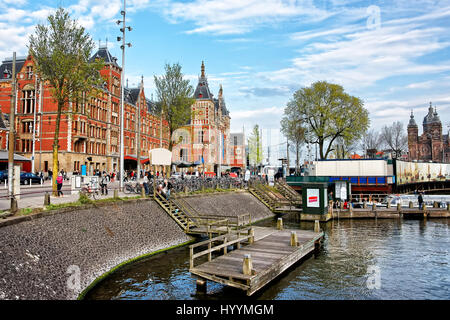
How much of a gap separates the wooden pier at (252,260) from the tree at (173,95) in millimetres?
20628

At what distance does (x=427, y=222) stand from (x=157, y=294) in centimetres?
3046

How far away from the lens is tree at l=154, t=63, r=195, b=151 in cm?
3830

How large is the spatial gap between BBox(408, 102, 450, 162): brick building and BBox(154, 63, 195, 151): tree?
136 metres

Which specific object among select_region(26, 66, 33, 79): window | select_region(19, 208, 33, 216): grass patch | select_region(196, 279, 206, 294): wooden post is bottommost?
select_region(196, 279, 206, 294): wooden post

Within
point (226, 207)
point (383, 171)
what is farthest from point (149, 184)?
point (383, 171)

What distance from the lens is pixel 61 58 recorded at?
22828 millimetres

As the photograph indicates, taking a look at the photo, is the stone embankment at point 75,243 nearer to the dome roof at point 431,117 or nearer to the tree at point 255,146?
the tree at point 255,146

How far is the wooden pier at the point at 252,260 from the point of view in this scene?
12945mm

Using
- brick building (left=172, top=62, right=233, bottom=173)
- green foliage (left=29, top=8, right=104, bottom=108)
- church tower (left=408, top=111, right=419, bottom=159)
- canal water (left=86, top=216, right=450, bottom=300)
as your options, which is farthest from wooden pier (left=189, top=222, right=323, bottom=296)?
church tower (left=408, top=111, right=419, bottom=159)

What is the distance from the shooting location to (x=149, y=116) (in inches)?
3206

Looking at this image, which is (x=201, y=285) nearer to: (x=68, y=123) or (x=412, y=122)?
(x=68, y=123)

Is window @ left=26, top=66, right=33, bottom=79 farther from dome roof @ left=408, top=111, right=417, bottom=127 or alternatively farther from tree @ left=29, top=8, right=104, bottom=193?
dome roof @ left=408, top=111, right=417, bottom=127

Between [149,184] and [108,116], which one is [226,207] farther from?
[108,116]

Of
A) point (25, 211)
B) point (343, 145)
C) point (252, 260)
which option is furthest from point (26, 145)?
point (343, 145)
